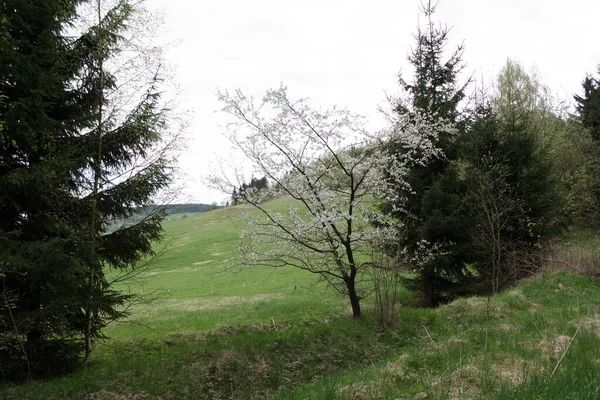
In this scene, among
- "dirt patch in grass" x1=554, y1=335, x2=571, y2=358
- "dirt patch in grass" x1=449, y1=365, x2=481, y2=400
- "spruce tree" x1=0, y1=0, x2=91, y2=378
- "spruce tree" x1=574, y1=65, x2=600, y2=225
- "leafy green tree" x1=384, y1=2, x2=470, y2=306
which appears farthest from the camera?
"spruce tree" x1=574, y1=65, x2=600, y2=225

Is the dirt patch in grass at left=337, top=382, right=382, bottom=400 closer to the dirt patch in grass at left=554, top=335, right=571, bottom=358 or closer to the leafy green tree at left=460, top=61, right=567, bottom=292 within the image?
the dirt patch in grass at left=554, top=335, right=571, bottom=358

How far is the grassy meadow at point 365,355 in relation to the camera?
4.93 metres

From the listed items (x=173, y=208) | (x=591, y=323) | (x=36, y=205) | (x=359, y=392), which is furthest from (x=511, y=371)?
(x=36, y=205)

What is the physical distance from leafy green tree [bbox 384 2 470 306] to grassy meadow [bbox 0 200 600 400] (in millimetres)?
2421

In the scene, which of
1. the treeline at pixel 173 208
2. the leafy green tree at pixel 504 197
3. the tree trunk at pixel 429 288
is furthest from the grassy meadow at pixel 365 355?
the tree trunk at pixel 429 288

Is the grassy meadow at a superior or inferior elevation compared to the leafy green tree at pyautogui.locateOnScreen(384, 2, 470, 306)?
inferior

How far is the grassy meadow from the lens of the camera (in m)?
4.93

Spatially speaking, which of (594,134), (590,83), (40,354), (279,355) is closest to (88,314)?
(40,354)

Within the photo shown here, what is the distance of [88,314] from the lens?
323 inches

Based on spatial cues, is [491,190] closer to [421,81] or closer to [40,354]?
[421,81]

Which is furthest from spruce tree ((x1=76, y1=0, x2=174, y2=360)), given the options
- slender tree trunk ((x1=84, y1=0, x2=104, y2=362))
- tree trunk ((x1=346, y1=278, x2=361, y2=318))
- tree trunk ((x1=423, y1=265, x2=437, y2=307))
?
tree trunk ((x1=423, y1=265, x2=437, y2=307))

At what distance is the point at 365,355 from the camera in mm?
8961

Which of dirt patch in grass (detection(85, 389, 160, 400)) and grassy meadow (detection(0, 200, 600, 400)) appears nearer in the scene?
grassy meadow (detection(0, 200, 600, 400))

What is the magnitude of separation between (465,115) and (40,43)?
13435 mm
